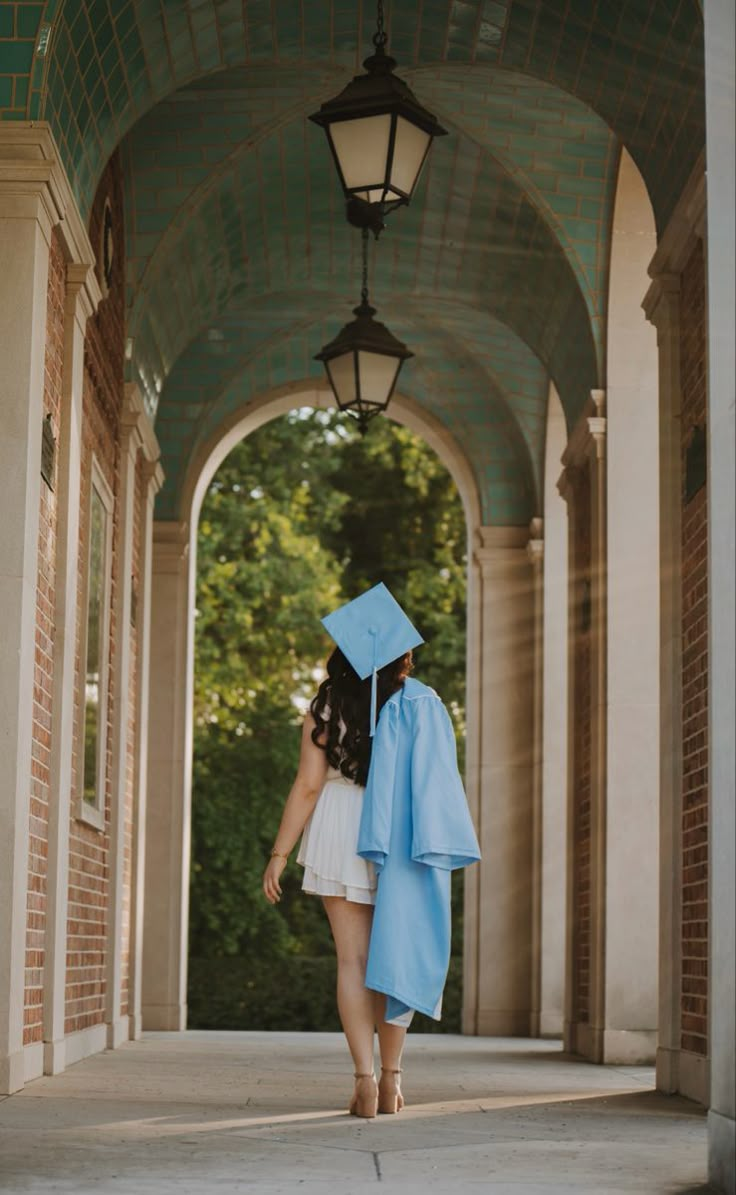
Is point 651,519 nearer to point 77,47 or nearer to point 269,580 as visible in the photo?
point 77,47

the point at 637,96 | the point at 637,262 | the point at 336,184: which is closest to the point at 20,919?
the point at 637,96

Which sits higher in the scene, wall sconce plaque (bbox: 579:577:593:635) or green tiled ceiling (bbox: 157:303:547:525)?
green tiled ceiling (bbox: 157:303:547:525)

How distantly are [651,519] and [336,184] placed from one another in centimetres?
360

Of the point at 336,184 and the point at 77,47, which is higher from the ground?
the point at 336,184

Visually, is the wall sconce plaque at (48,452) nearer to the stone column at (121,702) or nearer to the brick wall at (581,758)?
the stone column at (121,702)

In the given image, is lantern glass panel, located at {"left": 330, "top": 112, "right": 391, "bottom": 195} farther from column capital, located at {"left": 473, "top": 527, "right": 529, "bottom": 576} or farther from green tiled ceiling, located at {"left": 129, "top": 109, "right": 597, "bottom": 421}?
column capital, located at {"left": 473, "top": 527, "right": 529, "bottom": 576}

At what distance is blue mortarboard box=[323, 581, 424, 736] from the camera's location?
616 centimetres

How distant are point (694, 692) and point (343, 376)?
338 cm

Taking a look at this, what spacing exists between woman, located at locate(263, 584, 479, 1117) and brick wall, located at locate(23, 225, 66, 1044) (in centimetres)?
171

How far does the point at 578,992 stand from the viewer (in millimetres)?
11516

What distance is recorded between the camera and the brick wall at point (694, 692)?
292 inches

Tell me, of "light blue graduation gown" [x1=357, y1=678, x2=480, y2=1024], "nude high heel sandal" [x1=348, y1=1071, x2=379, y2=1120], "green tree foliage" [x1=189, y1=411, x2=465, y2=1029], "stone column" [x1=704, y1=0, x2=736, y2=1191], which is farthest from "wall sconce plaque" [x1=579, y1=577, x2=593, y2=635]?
"green tree foliage" [x1=189, y1=411, x2=465, y2=1029]

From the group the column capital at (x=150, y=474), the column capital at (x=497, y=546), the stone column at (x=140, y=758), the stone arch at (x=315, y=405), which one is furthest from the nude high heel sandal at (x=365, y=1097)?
the column capital at (x=497, y=546)

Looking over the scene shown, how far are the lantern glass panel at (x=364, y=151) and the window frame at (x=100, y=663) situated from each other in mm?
2772
